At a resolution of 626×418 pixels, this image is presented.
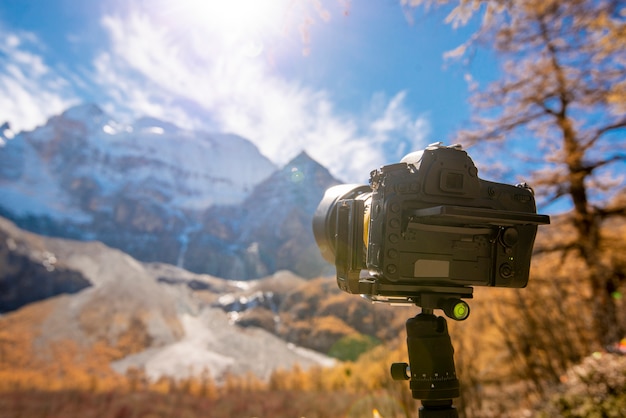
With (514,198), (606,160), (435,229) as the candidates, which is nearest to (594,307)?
(606,160)

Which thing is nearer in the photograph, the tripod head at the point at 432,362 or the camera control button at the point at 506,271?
the tripod head at the point at 432,362

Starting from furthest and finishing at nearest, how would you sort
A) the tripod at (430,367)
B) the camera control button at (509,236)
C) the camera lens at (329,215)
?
the camera lens at (329,215)
the camera control button at (509,236)
the tripod at (430,367)

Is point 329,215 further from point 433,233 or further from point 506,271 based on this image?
point 506,271

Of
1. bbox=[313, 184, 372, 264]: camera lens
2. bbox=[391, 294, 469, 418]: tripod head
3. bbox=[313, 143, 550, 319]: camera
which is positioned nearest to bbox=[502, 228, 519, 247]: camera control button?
bbox=[313, 143, 550, 319]: camera

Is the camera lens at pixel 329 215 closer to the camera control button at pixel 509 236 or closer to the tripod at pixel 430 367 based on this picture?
the tripod at pixel 430 367

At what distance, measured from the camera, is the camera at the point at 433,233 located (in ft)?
3.97

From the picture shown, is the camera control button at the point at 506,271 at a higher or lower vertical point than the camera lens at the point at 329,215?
lower

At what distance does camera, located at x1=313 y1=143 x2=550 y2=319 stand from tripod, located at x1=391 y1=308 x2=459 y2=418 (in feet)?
0.24

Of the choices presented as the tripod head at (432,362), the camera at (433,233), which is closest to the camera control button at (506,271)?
the camera at (433,233)

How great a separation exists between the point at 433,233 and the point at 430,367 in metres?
0.42

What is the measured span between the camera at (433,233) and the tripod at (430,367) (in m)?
0.07

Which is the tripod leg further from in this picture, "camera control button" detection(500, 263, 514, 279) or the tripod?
"camera control button" detection(500, 263, 514, 279)

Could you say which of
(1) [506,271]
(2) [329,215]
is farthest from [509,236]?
(2) [329,215]

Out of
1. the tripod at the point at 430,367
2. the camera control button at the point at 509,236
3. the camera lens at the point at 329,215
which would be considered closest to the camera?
the tripod at the point at 430,367
